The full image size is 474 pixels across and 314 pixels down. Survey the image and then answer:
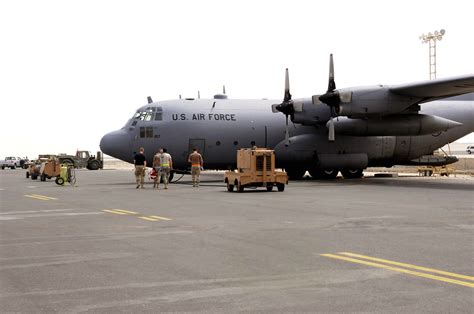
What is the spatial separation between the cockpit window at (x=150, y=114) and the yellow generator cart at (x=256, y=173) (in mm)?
8516

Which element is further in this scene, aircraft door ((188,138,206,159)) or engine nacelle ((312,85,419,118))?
aircraft door ((188,138,206,159))

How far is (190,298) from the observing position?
5980 mm

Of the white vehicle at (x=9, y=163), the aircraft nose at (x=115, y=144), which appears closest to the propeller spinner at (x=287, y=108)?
the aircraft nose at (x=115, y=144)

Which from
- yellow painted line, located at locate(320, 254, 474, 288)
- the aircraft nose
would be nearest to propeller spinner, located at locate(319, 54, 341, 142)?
the aircraft nose

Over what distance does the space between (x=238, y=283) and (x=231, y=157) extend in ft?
83.1

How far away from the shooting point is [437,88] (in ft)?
85.2

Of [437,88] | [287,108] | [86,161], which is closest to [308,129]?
[287,108]

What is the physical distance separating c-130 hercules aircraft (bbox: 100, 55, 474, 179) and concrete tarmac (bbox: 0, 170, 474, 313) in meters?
13.3

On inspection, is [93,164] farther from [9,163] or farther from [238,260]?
[238,260]

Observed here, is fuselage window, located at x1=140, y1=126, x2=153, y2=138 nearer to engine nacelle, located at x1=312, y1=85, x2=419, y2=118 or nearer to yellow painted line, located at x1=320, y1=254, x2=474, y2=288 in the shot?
engine nacelle, located at x1=312, y1=85, x2=419, y2=118

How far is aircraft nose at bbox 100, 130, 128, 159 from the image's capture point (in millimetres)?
30469

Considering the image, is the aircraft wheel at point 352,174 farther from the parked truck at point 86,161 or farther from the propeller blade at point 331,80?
Answer: the parked truck at point 86,161

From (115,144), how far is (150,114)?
2427mm

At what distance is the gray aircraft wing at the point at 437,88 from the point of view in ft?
81.0
